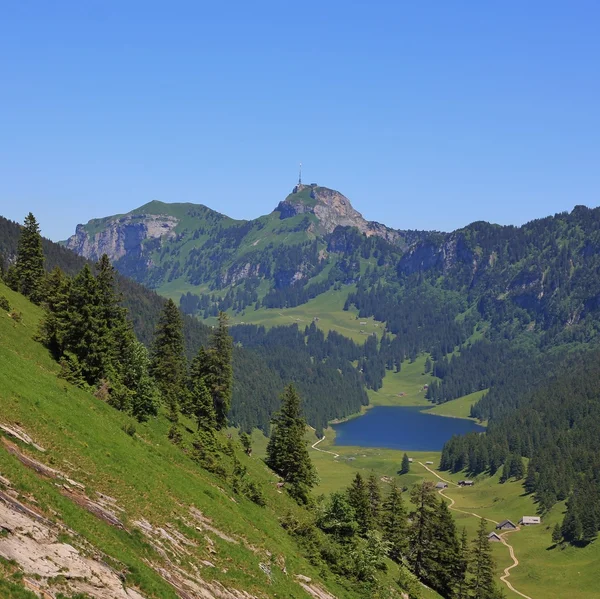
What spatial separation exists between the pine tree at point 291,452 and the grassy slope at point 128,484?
2205 cm

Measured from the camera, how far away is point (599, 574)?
140m

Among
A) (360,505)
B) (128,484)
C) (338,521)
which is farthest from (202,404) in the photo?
(128,484)

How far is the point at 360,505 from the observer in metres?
77.1

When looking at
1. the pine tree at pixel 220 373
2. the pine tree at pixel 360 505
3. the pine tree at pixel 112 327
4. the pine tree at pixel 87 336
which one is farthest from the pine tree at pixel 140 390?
the pine tree at pixel 360 505

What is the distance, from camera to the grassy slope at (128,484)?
32469 mm

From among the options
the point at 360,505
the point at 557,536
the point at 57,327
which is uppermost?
the point at 57,327

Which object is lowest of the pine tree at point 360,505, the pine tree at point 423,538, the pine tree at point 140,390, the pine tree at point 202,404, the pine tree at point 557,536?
the pine tree at point 557,536

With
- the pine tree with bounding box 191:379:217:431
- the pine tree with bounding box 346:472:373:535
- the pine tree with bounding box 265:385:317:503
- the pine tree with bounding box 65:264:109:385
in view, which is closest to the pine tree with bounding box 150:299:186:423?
the pine tree with bounding box 191:379:217:431

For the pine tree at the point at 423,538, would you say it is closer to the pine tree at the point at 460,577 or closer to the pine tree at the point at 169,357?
the pine tree at the point at 460,577

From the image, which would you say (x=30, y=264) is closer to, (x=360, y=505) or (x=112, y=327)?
(x=112, y=327)

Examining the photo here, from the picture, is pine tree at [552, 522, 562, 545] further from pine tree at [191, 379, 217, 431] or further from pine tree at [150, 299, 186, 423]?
pine tree at [150, 299, 186, 423]

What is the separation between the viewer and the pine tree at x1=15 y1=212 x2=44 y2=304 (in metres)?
100

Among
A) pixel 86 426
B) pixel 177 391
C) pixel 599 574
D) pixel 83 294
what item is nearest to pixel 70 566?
pixel 86 426

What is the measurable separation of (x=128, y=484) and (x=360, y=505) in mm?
41456
